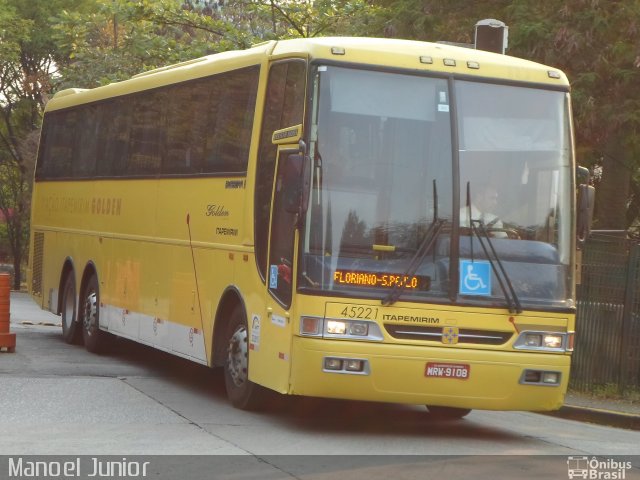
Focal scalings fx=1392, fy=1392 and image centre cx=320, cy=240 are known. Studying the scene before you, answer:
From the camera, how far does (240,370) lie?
1305cm

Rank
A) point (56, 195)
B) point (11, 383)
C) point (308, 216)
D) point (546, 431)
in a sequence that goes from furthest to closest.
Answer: point (56, 195), point (11, 383), point (546, 431), point (308, 216)

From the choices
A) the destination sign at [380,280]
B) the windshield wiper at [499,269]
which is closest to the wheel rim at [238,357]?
the destination sign at [380,280]

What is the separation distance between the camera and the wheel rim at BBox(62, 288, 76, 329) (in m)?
20.0

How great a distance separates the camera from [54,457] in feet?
32.1

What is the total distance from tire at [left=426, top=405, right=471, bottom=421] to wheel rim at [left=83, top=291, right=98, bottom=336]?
6.15 meters

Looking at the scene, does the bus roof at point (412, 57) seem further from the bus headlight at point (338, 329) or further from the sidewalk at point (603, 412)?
the sidewalk at point (603, 412)

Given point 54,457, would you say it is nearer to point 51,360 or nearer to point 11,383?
point 11,383

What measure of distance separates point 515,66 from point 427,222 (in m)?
1.78

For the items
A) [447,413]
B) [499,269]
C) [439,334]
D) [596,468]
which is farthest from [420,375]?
[447,413]

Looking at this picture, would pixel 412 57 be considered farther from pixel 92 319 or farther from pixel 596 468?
pixel 92 319

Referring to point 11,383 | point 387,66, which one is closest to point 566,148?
point 387,66

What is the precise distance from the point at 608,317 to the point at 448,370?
591 centimetres

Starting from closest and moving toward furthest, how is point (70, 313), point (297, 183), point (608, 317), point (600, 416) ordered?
point (297, 183) < point (600, 416) < point (608, 317) < point (70, 313)

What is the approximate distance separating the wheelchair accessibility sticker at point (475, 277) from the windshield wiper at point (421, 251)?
33cm
